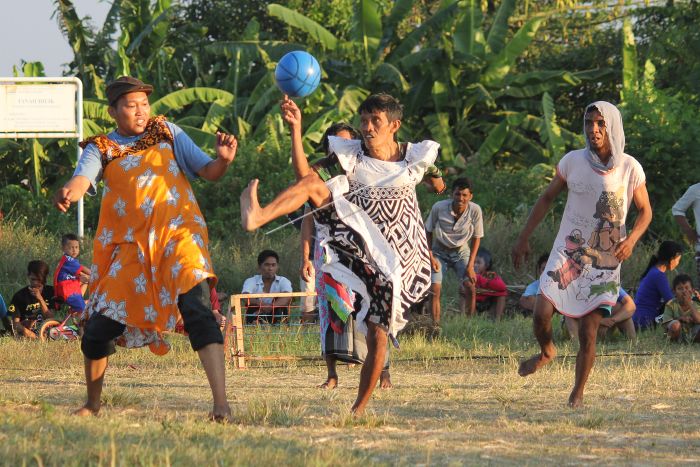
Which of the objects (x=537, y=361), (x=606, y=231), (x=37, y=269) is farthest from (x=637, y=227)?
(x=37, y=269)

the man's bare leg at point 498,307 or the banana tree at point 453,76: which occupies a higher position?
the banana tree at point 453,76

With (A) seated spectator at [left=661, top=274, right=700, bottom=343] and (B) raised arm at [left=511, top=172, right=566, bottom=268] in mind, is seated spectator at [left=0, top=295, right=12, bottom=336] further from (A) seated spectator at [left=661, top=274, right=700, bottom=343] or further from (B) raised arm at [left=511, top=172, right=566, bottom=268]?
(B) raised arm at [left=511, top=172, right=566, bottom=268]

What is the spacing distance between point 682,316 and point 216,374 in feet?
25.1

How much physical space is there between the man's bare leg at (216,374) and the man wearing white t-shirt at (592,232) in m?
2.36

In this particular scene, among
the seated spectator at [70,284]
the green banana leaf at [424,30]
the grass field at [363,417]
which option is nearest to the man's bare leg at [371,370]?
the grass field at [363,417]

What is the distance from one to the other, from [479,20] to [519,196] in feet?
13.2

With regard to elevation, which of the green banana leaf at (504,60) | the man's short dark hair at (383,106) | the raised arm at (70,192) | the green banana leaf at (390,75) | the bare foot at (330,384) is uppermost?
the green banana leaf at (504,60)

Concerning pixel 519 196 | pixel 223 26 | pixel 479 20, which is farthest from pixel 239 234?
pixel 223 26

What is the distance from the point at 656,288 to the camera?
1341 cm

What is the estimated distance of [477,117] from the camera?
2608 centimetres

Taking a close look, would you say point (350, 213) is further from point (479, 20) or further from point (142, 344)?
point (479, 20)

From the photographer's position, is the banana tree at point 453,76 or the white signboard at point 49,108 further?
the banana tree at point 453,76

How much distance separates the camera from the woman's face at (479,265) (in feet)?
52.0

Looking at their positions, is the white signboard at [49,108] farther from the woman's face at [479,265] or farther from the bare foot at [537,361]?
the bare foot at [537,361]
